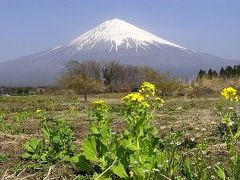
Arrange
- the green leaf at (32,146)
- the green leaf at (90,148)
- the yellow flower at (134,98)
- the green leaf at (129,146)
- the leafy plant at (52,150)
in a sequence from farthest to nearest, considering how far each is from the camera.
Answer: the green leaf at (32,146), the leafy plant at (52,150), the yellow flower at (134,98), the green leaf at (90,148), the green leaf at (129,146)

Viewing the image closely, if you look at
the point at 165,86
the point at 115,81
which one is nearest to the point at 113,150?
the point at 165,86

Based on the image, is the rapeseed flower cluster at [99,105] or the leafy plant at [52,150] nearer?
the rapeseed flower cluster at [99,105]

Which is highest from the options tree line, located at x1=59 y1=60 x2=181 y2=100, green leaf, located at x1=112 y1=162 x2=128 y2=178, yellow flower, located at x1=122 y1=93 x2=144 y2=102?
yellow flower, located at x1=122 y1=93 x2=144 y2=102

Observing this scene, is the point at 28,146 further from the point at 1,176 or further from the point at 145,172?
the point at 145,172

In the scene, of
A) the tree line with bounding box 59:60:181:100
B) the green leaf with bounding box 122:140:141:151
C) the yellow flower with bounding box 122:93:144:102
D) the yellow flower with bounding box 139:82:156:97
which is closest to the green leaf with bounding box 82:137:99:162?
the yellow flower with bounding box 122:93:144:102

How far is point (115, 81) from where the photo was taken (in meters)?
68.2

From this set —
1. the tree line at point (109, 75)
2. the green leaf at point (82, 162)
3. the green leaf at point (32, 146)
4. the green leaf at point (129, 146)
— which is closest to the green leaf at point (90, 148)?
the green leaf at point (82, 162)

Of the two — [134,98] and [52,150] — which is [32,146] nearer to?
[52,150]

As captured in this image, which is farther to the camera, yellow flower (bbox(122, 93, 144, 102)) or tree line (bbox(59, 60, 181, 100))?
tree line (bbox(59, 60, 181, 100))

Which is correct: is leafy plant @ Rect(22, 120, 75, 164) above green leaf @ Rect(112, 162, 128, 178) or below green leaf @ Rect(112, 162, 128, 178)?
below

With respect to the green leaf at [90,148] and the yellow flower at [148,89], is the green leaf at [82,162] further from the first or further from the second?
the yellow flower at [148,89]

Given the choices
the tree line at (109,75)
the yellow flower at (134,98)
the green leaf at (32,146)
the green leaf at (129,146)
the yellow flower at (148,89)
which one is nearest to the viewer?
the green leaf at (129,146)

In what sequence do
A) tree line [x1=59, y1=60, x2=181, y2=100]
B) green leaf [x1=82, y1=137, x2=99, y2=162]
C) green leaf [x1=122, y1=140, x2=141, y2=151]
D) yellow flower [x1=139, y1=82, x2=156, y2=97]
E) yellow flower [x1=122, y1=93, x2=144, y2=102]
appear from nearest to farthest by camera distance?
green leaf [x1=122, y1=140, x2=141, y2=151] → green leaf [x1=82, y1=137, x2=99, y2=162] → yellow flower [x1=122, y1=93, x2=144, y2=102] → yellow flower [x1=139, y1=82, x2=156, y2=97] → tree line [x1=59, y1=60, x2=181, y2=100]

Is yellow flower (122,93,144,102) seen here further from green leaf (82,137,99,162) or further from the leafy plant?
the leafy plant
